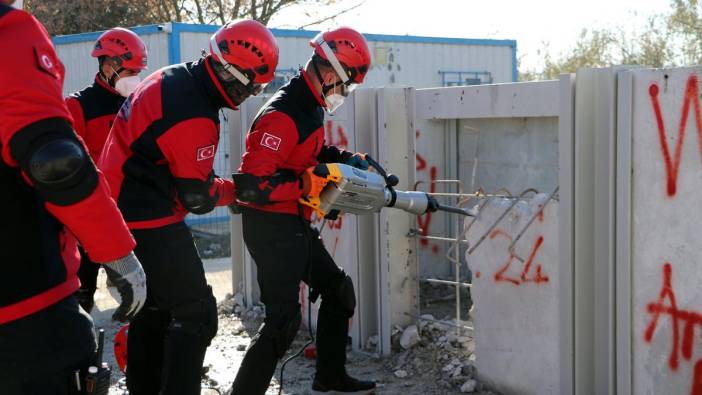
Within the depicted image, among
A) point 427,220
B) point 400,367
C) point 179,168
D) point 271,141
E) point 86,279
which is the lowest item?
point 400,367

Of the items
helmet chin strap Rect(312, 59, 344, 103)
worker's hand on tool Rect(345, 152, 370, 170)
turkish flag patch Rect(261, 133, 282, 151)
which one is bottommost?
worker's hand on tool Rect(345, 152, 370, 170)

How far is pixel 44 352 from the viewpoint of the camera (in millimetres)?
2609

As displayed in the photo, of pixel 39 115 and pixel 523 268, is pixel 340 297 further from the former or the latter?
pixel 39 115

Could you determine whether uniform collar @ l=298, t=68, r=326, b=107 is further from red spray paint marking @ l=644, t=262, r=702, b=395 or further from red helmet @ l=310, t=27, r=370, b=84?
red spray paint marking @ l=644, t=262, r=702, b=395

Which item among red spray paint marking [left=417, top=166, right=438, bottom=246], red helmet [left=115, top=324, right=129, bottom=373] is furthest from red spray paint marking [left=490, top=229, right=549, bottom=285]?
red helmet [left=115, top=324, right=129, bottom=373]

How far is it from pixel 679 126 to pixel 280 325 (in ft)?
6.95

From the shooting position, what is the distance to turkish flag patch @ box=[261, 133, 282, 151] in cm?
429

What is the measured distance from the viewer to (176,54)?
12.4m

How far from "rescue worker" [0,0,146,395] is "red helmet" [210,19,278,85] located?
151 centimetres

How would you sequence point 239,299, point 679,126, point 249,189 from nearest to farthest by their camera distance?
point 679,126 → point 249,189 → point 239,299

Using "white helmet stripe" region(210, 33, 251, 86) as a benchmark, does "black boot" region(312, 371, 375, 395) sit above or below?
below

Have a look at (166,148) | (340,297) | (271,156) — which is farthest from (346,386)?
(166,148)

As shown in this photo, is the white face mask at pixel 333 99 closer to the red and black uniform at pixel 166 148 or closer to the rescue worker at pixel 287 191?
the rescue worker at pixel 287 191

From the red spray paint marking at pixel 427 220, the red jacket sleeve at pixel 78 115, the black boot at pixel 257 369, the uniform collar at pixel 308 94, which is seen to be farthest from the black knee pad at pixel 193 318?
the red spray paint marking at pixel 427 220
